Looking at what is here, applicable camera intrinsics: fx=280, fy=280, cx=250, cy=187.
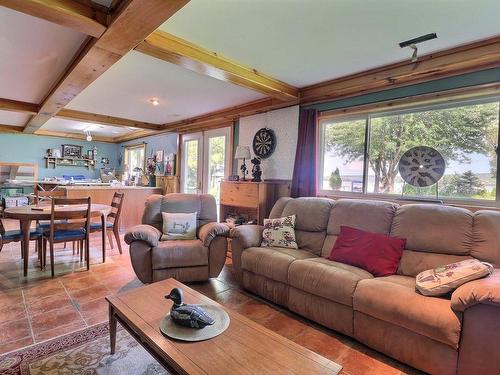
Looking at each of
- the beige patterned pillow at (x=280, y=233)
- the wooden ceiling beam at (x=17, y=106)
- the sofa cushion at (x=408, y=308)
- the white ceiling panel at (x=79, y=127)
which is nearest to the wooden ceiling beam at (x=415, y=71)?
the beige patterned pillow at (x=280, y=233)

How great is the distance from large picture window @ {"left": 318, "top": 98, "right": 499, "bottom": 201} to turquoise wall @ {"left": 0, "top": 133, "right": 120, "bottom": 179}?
26.1 feet

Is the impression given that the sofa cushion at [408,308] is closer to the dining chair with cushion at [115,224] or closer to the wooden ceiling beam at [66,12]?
the wooden ceiling beam at [66,12]

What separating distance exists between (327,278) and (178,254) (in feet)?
5.17

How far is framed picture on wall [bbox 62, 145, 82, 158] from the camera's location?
871cm

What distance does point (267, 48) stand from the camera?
8.53ft

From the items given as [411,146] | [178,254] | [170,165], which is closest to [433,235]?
[411,146]

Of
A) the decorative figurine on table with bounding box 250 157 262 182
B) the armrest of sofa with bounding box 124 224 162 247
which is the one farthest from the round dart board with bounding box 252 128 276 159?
the armrest of sofa with bounding box 124 224 162 247

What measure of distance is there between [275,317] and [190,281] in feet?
3.60

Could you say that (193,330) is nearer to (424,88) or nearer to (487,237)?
(487,237)

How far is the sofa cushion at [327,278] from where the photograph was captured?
2.13m

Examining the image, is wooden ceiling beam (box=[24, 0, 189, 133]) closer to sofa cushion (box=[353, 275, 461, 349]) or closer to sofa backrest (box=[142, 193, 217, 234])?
sofa backrest (box=[142, 193, 217, 234])

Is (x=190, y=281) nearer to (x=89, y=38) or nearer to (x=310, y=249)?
(x=310, y=249)

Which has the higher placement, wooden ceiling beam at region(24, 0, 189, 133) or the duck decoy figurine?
wooden ceiling beam at region(24, 0, 189, 133)

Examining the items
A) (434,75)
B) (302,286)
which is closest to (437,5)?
(434,75)
